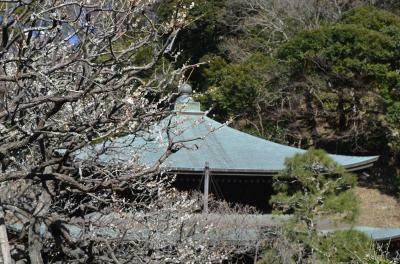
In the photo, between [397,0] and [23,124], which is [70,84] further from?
[397,0]

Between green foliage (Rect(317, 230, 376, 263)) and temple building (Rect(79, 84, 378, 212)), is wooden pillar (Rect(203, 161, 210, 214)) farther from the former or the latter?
green foliage (Rect(317, 230, 376, 263))

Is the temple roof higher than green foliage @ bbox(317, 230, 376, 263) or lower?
higher

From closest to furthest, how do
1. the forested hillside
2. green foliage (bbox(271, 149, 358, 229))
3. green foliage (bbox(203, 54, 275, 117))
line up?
green foliage (bbox(271, 149, 358, 229)) < the forested hillside < green foliage (bbox(203, 54, 275, 117))

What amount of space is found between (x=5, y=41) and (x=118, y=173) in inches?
93.8

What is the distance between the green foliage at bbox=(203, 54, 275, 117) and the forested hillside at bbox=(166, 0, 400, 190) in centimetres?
3

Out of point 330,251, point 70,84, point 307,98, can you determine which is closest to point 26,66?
point 70,84

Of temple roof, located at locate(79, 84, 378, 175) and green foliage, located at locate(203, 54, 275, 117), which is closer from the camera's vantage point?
temple roof, located at locate(79, 84, 378, 175)

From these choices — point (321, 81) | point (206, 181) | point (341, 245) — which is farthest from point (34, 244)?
point (321, 81)

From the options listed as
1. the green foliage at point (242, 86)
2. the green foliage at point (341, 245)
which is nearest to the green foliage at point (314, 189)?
the green foliage at point (341, 245)

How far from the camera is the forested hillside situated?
66.6 ft

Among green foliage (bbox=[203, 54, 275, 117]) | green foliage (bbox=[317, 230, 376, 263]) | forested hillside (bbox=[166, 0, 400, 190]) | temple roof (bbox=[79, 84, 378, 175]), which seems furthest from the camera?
green foliage (bbox=[203, 54, 275, 117])

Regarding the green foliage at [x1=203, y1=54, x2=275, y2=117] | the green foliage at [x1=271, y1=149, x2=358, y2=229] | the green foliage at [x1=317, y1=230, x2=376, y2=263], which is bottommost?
the green foliage at [x1=317, y1=230, x2=376, y2=263]

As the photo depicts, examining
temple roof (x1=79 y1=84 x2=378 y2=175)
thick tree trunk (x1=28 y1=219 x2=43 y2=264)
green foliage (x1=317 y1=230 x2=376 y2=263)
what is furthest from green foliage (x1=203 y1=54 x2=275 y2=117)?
thick tree trunk (x1=28 y1=219 x2=43 y2=264)

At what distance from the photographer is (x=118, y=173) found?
7.02m
